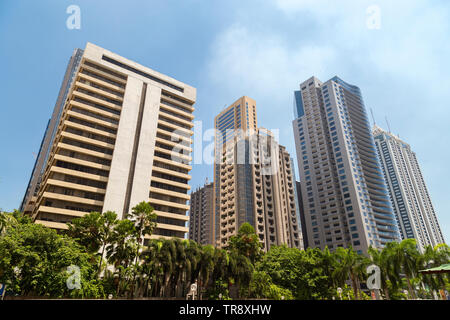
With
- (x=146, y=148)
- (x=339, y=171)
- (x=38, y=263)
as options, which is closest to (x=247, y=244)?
(x=38, y=263)

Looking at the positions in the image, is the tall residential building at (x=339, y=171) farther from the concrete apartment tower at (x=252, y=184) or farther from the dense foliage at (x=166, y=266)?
the dense foliage at (x=166, y=266)

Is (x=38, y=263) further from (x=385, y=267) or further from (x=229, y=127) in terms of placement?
(x=229, y=127)

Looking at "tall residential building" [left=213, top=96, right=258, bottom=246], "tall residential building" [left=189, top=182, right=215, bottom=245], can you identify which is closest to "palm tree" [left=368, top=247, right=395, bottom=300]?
"tall residential building" [left=213, top=96, right=258, bottom=246]

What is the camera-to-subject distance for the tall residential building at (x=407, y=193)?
528 feet

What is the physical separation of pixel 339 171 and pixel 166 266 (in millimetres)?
90679

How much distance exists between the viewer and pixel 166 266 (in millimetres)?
36031

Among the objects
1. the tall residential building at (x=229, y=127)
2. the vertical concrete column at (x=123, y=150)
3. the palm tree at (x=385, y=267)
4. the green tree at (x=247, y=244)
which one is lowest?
the palm tree at (x=385, y=267)

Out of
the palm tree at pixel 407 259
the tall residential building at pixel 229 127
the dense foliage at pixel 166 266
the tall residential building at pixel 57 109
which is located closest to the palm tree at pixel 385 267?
the dense foliage at pixel 166 266

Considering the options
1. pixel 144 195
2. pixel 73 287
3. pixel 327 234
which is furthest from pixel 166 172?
pixel 327 234

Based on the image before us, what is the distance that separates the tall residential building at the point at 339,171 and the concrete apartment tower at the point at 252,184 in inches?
349

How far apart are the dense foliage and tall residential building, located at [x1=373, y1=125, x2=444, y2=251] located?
448ft

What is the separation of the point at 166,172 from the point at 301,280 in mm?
38196

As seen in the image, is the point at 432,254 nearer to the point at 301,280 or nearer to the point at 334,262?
the point at 334,262

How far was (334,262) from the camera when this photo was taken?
152 feet
